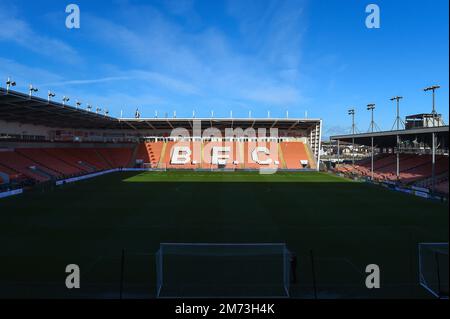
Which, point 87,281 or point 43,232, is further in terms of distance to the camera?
point 43,232

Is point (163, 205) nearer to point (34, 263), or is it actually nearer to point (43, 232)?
point (43, 232)

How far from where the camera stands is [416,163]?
1736 inches

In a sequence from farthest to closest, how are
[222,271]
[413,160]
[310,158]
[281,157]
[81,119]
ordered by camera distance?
[281,157] → [310,158] → [81,119] → [413,160] → [222,271]

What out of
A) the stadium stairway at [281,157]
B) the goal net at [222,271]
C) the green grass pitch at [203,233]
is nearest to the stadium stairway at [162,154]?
the stadium stairway at [281,157]

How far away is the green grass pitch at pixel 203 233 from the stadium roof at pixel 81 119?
9206 millimetres

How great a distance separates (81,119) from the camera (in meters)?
48.9

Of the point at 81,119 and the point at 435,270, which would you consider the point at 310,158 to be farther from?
the point at 435,270

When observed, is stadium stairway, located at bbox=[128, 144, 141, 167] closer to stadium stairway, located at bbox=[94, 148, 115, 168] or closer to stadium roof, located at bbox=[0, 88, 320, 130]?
stadium stairway, located at bbox=[94, 148, 115, 168]

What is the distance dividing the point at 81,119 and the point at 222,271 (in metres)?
44.7

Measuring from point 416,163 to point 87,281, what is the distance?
4549cm

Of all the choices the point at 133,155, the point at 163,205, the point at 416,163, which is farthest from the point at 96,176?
the point at 416,163

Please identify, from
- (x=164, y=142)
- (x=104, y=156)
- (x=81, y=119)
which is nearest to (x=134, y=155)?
(x=104, y=156)

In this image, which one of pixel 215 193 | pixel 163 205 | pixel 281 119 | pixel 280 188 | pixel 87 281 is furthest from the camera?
pixel 281 119

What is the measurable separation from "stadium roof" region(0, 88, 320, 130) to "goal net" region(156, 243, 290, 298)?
2339 cm
